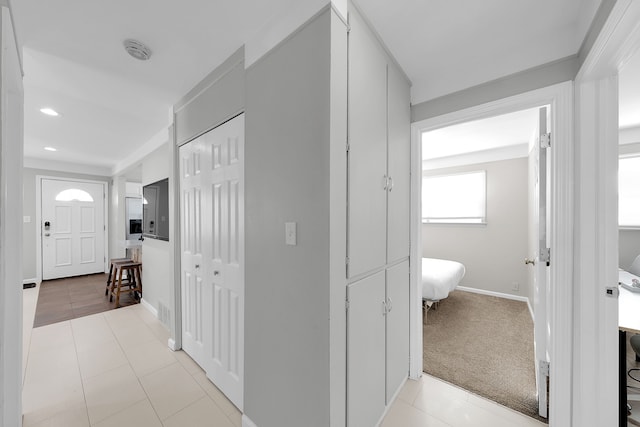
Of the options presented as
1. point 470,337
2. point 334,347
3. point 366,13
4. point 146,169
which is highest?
point 366,13

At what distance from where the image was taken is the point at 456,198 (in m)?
4.60

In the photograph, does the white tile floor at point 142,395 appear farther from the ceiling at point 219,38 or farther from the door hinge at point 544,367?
the ceiling at point 219,38

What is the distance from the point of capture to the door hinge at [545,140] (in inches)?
60.7

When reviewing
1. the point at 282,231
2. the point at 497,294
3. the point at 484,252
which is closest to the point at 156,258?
the point at 282,231

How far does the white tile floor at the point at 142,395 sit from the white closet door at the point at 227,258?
0.72 ft

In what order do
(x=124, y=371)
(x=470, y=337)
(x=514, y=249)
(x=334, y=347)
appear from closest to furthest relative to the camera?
(x=334, y=347) → (x=124, y=371) → (x=470, y=337) → (x=514, y=249)

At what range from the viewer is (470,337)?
274 centimetres

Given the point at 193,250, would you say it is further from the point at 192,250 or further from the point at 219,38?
the point at 219,38

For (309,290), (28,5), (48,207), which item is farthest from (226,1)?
(48,207)

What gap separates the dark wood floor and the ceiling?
2.74m

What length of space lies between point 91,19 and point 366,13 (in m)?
1.57

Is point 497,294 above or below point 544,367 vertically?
below

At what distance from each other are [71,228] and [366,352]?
264 inches

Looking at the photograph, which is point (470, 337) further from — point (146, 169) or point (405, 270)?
point (146, 169)
